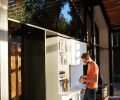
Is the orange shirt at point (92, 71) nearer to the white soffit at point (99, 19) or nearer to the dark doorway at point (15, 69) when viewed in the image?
the dark doorway at point (15, 69)

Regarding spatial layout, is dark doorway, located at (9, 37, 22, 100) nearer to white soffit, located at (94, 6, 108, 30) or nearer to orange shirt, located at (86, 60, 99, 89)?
orange shirt, located at (86, 60, 99, 89)

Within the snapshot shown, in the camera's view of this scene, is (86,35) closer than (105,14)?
Yes

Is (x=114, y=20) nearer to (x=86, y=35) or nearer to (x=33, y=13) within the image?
(x=86, y=35)

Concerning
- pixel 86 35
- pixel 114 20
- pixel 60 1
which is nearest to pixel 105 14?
pixel 114 20

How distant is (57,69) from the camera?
6.21 meters

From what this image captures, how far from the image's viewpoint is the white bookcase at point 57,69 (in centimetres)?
618

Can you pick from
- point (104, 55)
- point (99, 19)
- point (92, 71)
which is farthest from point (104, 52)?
point (92, 71)

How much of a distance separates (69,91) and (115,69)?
18.1 feet

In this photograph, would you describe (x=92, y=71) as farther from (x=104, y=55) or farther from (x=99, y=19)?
(x=104, y=55)

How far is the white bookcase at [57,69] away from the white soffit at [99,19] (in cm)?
421

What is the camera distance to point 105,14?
1142 cm

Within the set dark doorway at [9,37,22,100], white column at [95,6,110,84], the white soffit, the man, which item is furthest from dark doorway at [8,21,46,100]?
white column at [95,6,110,84]

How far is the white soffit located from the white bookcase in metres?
4.21

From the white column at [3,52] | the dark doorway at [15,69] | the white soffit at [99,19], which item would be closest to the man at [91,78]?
the dark doorway at [15,69]
